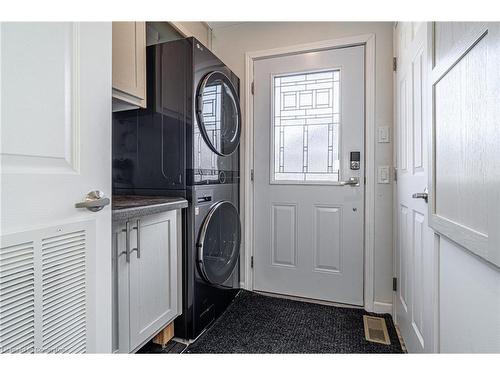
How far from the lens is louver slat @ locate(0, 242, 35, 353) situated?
0.58 meters

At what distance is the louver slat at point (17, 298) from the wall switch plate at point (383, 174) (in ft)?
6.55

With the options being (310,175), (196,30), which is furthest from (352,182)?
(196,30)

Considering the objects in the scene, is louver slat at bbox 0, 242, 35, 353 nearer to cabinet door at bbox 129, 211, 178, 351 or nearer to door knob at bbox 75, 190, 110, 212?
door knob at bbox 75, 190, 110, 212

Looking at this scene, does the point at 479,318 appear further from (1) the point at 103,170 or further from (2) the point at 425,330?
(1) the point at 103,170

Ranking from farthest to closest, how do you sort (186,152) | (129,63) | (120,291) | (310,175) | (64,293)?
(310,175) → (186,152) → (129,63) → (120,291) → (64,293)

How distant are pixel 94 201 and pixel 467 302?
1.08 metres

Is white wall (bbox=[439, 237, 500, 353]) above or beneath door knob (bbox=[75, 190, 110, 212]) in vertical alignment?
beneath

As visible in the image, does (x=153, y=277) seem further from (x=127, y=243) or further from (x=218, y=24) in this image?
(x=218, y=24)

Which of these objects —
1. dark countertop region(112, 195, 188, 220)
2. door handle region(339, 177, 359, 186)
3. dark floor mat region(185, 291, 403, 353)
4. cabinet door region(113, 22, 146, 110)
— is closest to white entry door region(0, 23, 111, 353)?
dark countertop region(112, 195, 188, 220)

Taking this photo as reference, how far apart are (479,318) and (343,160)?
1.50m

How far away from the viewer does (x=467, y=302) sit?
2.35 ft

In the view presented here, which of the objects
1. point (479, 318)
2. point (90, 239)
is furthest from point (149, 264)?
point (479, 318)

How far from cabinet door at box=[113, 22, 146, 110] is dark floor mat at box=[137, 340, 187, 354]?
1.35 m
